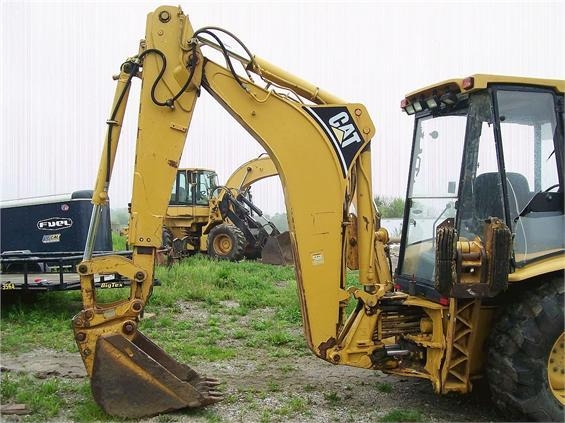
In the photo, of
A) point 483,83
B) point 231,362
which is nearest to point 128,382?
point 231,362

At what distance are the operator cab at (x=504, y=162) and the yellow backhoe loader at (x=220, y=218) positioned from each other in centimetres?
1110

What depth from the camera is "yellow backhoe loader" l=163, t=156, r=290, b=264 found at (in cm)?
1622

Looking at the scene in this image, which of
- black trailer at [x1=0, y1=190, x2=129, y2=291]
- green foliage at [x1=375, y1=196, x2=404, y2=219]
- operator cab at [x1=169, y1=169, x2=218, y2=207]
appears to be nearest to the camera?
green foliage at [x1=375, y1=196, x2=404, y2=219]

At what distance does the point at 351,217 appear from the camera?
5059 millimetres

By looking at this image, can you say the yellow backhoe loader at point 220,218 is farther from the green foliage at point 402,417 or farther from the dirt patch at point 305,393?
the green foliage at point 402,417

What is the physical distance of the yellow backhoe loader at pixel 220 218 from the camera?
1622 cm

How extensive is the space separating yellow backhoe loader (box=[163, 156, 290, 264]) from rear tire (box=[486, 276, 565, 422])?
11.6 metres

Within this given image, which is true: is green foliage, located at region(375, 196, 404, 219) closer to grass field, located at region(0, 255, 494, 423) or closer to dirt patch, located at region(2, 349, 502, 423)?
grass field, located at region(0, 255, 494, 423)

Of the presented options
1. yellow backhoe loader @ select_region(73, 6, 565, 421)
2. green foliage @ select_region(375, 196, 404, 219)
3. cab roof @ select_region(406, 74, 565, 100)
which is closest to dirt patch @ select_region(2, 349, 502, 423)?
yellow backhoe loader @ select_region(73, 6, 565, 421)

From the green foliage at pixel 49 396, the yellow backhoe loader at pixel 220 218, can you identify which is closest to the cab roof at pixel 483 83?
the green foliage at pixel 49 396

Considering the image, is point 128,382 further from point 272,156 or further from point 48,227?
point 48,227

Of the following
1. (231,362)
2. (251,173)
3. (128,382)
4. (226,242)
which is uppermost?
(251,173)

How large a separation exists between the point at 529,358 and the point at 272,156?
2.52 m

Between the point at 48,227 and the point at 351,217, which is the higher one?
the point at 351,217
